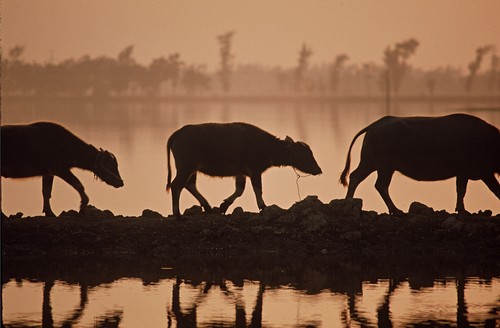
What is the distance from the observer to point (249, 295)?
15320 mm

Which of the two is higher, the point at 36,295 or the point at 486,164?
Result: the point at 486,164

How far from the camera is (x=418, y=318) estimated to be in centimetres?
1394

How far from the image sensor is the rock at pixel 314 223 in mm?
18328

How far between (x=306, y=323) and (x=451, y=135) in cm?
722

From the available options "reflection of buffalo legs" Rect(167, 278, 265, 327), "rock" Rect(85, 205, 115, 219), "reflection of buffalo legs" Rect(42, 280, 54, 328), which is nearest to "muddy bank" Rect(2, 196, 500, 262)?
"rock" Rect(85, 205, 115, 219)

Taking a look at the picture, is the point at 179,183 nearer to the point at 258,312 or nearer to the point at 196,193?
the point at 196,193

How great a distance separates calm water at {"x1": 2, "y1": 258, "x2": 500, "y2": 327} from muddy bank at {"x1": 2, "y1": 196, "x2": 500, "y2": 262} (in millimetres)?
643

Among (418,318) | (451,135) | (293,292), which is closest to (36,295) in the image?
(293,292)

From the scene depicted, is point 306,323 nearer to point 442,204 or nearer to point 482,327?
point 482,327

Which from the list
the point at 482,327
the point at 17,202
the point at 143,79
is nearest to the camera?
the point at 482,327

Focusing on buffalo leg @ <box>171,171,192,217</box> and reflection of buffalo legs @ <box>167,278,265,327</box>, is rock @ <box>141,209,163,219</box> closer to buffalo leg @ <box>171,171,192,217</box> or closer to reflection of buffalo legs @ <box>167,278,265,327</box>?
buffalo leg @ <box>171,171,192,217</box>

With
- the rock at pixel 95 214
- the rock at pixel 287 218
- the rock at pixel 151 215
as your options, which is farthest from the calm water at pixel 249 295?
the rock at pixel 151 215

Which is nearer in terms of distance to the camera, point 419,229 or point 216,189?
point 419,229

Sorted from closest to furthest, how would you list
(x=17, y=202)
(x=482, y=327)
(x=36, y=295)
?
(x=482, y=327) < (x=36, y=295) < (x=17, y=202)
